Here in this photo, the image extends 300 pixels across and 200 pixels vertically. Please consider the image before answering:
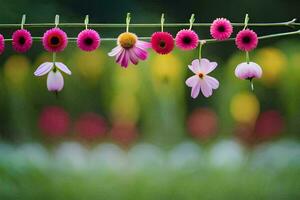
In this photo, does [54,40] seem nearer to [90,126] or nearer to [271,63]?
[90,126]

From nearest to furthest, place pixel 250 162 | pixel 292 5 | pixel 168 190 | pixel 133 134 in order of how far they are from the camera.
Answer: pixel 168 190 → pixel 250 162 → pixel 133 134 → pixel 292 5

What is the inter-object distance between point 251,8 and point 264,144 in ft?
2.53

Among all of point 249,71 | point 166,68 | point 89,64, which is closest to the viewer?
point 249,71

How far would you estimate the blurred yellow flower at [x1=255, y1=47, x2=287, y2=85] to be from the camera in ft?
8.75

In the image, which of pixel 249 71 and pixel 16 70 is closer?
A: pixel 249 71

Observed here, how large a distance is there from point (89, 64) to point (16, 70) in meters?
0.24

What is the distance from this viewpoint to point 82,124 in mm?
2631

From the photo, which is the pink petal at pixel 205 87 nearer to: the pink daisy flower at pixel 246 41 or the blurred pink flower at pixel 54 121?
the pink daisy flower at pixel 246 41

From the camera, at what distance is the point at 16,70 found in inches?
107

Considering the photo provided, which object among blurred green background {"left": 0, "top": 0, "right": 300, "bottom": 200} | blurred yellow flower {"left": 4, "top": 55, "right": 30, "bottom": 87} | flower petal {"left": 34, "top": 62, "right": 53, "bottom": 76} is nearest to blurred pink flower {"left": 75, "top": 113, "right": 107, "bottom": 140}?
blurred green background {"left": 0, "top": 0, "right": 300, "bottom": 200}

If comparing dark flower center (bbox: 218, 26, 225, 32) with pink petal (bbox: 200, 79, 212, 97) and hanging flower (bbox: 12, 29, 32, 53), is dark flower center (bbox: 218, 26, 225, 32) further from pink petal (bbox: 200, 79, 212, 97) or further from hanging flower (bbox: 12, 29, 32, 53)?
hanging flower (bbox: 12, 29, 32, 53)

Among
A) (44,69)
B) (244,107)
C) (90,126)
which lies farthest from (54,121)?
(44,69)

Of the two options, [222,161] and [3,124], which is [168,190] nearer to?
[222,161]

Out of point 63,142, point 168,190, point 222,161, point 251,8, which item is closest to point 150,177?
point 168,190
